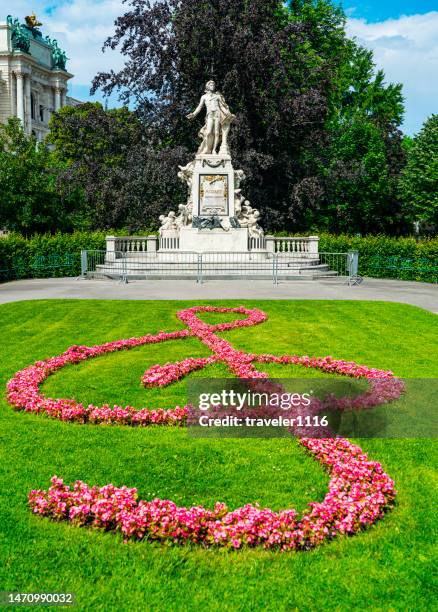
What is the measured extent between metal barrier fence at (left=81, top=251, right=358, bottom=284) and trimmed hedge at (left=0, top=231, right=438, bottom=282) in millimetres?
2242

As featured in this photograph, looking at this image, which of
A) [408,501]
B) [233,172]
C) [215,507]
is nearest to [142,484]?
[215,507]

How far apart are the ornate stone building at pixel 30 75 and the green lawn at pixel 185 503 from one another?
75.4 m

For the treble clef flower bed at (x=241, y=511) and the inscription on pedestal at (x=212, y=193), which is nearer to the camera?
the treble clef flower bed at (x=241, y=511)

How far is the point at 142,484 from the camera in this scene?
5285 mm

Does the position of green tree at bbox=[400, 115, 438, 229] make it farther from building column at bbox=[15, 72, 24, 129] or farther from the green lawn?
building column at bbox=[15, 72, 24, 129]

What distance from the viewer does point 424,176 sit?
45281mm

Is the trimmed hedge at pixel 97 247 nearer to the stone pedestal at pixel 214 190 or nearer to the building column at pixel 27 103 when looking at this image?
the stone pedestal at pixel 214 190

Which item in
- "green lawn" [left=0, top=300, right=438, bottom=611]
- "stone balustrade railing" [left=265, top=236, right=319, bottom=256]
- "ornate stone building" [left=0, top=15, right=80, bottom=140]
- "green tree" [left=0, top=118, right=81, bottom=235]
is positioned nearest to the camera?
"green lawn" [left=0, top=300, right=438, bottom=611]

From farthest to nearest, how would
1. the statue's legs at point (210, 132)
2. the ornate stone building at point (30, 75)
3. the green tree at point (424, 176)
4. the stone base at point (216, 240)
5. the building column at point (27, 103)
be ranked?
the building column at point (27, 103), the ornate stone building at point (30, 75), the green tree at point (424, 176), the statue's legs at point (210, 132), the stone base at point (216, 240)

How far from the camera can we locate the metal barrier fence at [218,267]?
25781mm

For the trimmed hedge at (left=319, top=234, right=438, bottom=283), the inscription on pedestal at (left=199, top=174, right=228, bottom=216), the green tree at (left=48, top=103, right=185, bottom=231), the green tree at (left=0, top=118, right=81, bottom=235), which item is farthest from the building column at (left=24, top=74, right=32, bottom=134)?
the trimmed hedge at (left=319, top=234, right=438, bottom=283)

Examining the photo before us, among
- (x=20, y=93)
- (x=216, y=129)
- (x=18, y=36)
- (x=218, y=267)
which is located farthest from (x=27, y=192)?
(x=18, y=36)

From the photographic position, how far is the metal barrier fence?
25.8m

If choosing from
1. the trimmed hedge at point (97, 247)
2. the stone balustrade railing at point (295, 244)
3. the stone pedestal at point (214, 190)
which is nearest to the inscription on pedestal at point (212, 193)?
the stone pedestal at point (214, 190)
